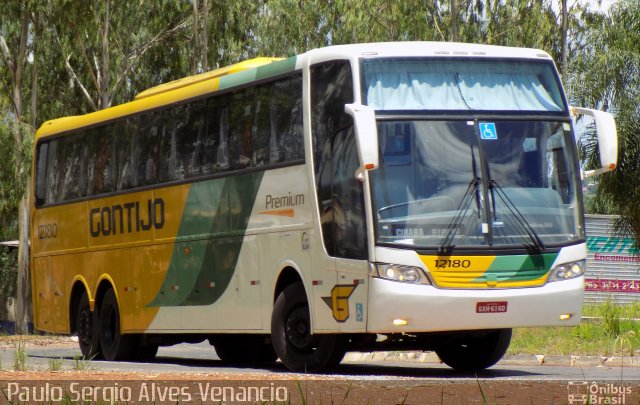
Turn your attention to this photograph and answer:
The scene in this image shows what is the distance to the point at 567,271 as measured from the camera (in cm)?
1397

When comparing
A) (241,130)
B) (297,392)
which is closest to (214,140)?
(241,130)

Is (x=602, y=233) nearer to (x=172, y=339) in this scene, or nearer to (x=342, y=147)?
(x=172, y=339)

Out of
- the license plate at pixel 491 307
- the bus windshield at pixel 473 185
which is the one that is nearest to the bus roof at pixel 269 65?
the bus windshield at pixel 473 185

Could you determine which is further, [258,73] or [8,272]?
[8,272]

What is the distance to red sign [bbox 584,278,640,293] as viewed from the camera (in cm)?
3441

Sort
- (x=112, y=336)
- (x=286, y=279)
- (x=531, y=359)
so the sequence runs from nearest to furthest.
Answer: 1. (x=286, y=279)
2. (x=531, y=359)
3. (x=112, y=336)

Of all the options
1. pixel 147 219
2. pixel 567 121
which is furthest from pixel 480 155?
pixel 147 219

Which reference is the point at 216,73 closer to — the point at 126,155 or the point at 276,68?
the point at 276,68

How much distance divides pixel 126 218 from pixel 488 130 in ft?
21.8

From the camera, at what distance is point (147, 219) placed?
1833 cm

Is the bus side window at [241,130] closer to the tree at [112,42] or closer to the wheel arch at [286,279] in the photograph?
the wheel arch at [286,279]

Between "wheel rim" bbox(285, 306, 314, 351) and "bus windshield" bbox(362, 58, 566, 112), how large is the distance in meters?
2.49

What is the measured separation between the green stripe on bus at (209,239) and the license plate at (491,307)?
135 inches

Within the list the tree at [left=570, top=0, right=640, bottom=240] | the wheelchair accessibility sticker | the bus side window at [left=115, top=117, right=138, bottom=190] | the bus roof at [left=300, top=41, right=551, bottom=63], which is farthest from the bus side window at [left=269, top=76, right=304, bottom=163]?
the tree at [left=570, top=0, right=640, bottom=240]
